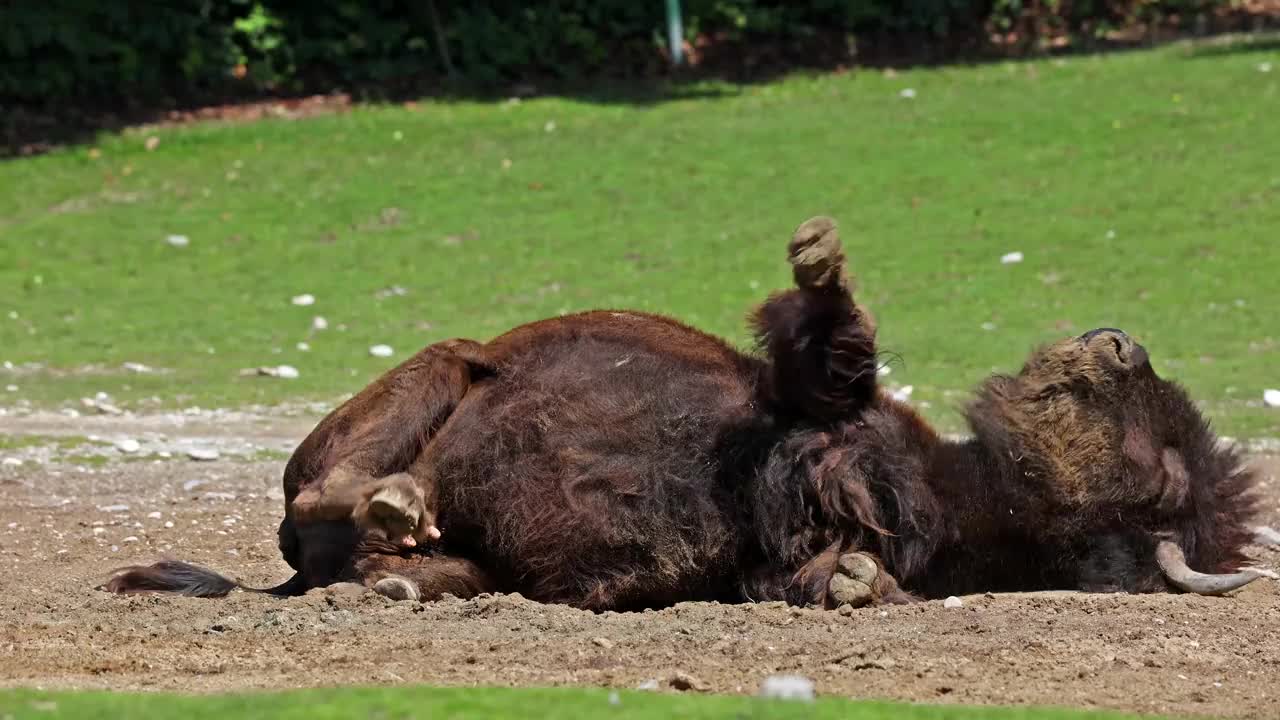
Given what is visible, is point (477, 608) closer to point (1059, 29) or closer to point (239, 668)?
point (239, 668)

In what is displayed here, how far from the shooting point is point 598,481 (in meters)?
6.43

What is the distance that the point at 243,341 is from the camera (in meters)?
14.4

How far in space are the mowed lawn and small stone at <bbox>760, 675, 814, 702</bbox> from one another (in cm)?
650

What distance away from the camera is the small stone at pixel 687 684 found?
5.03 metres

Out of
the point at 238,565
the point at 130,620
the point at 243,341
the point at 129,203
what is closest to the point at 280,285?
the point at 243,341

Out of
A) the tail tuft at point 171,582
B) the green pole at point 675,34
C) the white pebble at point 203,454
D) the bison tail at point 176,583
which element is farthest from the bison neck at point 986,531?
the green pole at point 675,34

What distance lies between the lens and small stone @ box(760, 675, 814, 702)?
4.69m

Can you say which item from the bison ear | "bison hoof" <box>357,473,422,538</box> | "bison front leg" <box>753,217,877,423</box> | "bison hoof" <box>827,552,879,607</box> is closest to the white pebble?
"bison hoof" <box>357,473,422,538</box>

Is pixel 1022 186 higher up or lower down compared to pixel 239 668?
lower down

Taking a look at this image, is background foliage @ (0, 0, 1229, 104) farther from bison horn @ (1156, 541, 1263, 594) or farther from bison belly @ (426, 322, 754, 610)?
bison horn @ (1156, 541, 1263, 594)

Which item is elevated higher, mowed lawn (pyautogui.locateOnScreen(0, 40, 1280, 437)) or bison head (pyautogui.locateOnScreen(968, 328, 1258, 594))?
bison head (pyautogui.locateOnScreen(968, 328, 1258, 594))

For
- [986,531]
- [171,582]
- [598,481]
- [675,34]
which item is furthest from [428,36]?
[986,531]

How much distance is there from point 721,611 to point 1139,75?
18098 millimetres

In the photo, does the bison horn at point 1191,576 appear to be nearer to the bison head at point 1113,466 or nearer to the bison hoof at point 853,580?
the bison head at point 1113,466
